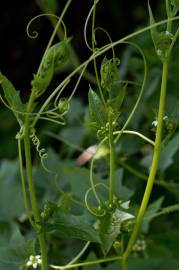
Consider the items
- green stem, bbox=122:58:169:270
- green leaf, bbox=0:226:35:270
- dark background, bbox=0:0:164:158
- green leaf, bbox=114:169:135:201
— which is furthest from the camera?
dark background, bbox=0:0:164:158

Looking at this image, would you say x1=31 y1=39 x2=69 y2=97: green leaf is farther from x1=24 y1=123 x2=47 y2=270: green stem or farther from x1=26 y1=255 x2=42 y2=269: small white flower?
x1=26 y1=255 x2=42 y2=269: small white flower

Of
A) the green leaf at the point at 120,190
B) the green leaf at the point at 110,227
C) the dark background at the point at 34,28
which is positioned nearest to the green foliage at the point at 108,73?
the green leaf at the point at 110,227

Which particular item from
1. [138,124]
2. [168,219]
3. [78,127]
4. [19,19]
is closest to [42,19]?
[19,19]

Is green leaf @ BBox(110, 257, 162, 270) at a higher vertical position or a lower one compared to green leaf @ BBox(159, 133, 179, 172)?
lower

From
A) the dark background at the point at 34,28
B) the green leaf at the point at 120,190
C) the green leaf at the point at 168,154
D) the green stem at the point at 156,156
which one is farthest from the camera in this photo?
the dark background at the point at 34,28

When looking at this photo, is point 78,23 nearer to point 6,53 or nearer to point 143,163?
point 6,53

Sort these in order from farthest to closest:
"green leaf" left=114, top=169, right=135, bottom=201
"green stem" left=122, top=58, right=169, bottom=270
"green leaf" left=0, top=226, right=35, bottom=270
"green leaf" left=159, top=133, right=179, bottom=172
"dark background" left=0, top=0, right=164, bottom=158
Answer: "dark background" left=0, top=0, right=164, bottom=158, "green leaf" left=159, top=133, right=179, bottom=172, "green leaf" left=114, top=169, right=135, bottom=201, "green leaf" left=0, top=226, right=35, bottom=270, "green stem" left=122, top=58, right=169, bottom=270

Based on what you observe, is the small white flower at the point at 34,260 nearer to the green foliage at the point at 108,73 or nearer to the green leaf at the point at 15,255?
the green leaf at the point at 15,255

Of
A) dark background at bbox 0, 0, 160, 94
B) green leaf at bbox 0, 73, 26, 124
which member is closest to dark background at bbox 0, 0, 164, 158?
dark background at bbox 0, 0, 160, 94
